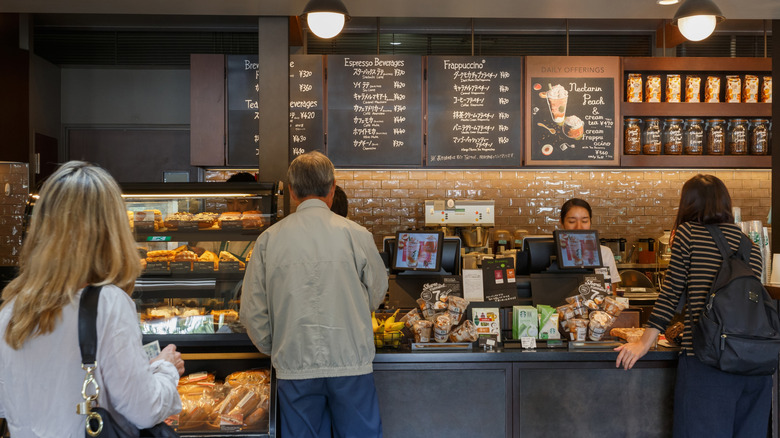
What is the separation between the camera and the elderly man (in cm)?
239

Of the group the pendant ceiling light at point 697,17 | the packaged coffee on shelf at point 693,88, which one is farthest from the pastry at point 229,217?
the packaged coffee on shelf at point 693,88

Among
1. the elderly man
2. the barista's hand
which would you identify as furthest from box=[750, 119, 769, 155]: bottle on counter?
the barista's hand

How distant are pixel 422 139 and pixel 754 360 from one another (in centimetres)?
288

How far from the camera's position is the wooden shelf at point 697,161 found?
15.9ft

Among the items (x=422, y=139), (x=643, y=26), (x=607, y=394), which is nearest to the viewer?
(x=607, y=394)

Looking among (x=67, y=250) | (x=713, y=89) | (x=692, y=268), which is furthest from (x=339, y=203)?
(x=713, y=89)

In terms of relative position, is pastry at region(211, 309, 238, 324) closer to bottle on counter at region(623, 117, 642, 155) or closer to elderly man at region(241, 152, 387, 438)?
elderly man at region(241, 152, 387, 438)

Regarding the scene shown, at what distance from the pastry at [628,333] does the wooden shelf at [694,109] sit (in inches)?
90.5

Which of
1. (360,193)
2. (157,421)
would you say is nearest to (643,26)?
(360,193)

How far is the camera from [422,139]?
15.8 feet

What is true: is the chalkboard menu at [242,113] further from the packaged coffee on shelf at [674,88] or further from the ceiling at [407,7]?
the packaged coffee on shelf at [674,88]

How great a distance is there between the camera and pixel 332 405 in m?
2.45

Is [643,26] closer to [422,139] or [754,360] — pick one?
[422,139]

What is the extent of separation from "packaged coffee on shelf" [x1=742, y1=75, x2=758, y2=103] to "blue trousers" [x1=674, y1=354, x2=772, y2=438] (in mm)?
3054
